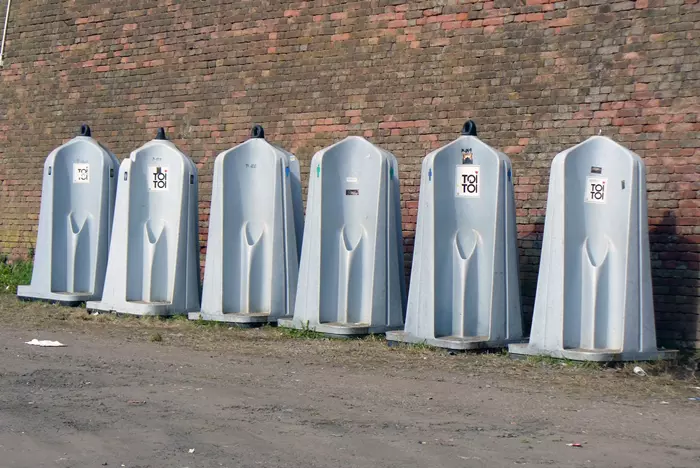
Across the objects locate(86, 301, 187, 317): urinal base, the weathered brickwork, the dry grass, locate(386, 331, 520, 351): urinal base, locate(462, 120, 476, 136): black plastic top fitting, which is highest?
the weathered brickwork

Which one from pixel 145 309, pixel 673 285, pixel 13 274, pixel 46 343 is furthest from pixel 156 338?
pixel 13 274

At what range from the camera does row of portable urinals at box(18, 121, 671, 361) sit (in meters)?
8.27

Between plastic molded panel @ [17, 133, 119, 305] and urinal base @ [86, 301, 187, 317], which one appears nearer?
urinal base @ [86, 301, 187, 317]

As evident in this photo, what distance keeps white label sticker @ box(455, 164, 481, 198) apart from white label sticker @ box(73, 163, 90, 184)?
180 inches

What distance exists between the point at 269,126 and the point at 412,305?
158 inches

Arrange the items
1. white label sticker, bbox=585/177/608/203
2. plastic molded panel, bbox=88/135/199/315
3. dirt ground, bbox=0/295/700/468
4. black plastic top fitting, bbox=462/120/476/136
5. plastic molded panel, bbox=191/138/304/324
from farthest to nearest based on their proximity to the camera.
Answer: plastic molded panel, bbox=88/135/199/315 → plastic molded panel, bbox=191/138/304/324 → black plastic top fitting, bbox=462/120/476/136 → white label sticker, bbox=585/177/608/203 → dirt ground, bbox=0/295/700/468

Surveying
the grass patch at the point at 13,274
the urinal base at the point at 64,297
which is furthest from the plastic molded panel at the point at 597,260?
the grass patch at the point at 13,274

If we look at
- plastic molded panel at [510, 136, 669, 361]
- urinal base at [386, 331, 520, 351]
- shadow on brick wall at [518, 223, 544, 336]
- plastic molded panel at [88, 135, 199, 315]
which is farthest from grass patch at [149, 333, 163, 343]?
shadow on brick wall at [518, 223, 544, 336]

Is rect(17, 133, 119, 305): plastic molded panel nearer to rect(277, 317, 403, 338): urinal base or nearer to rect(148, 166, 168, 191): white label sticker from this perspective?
rect(148, 166, 168, 191): white label sticker

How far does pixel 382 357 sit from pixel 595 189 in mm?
2132

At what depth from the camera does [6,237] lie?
14891mm

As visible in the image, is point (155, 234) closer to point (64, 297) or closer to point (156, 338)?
point (64, 297)

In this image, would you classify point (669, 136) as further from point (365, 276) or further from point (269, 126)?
point (269, 126)

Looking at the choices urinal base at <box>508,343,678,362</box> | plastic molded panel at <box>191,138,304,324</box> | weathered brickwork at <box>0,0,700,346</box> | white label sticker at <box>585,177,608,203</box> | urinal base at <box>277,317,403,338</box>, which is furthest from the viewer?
plastic molded panel at <box>191,138,304,324</box>
